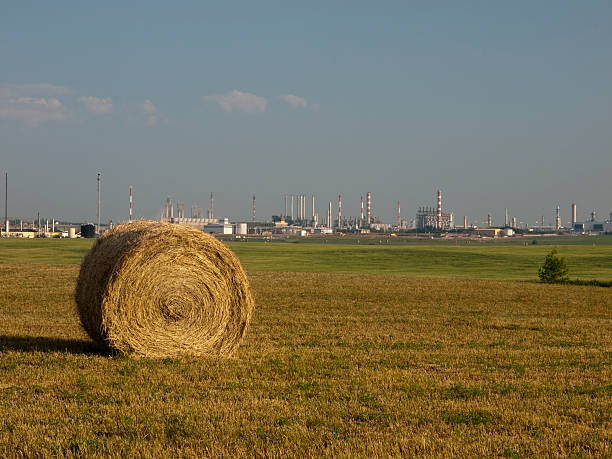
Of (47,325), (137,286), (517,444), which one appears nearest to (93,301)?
(137,286)

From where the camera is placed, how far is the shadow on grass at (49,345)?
1482cm

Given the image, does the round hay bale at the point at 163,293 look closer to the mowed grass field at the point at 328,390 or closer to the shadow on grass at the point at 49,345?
the shadow on grass at the point at 49,345

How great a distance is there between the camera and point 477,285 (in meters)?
37.1

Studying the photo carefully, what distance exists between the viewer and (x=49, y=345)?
15.6m

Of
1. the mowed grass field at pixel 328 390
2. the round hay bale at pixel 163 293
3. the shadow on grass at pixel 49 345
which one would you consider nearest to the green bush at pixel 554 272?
the mowed grass field at pixel 328 390

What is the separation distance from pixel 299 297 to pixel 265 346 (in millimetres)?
13314

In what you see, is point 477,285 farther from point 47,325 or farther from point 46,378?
point 46,378

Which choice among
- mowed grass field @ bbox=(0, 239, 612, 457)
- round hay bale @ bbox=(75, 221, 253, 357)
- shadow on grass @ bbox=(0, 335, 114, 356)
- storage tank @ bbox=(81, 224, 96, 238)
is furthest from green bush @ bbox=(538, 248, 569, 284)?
storage tank @ bbox=(81, 224, 96, 238)

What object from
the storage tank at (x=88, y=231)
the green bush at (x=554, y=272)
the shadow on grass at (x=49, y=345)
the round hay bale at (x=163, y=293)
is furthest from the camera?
the storage tank at (x=88, y=231)

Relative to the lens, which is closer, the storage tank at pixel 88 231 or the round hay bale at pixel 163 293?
the round hay bale at pixel 163 293

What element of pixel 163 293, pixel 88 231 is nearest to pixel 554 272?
pixel 163 293

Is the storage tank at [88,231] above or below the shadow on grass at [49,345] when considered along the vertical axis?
above

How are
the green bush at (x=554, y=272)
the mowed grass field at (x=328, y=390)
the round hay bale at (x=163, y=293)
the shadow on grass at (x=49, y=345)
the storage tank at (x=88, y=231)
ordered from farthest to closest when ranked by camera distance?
the storage tank at (x=88, y=231) → the green bush at (x=554, y=272) → the shadow on grass at (x=49, y=345) → the round hay bale at (x=163, y=293) → the mowed grass field at (x=328, y=390)

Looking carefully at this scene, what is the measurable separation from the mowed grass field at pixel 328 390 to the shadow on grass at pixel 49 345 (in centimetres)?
5
